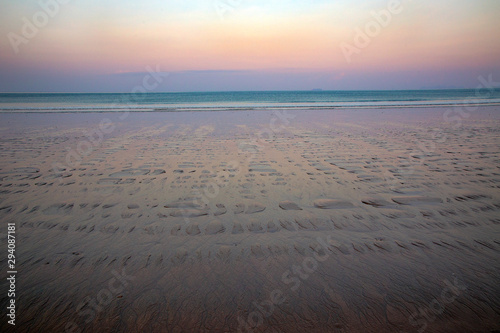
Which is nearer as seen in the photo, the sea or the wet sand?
the wet sand

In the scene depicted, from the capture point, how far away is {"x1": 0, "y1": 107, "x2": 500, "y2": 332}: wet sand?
7.79 feet

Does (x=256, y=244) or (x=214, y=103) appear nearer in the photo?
(x=256, y=244)

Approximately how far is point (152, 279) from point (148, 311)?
0.43 meters

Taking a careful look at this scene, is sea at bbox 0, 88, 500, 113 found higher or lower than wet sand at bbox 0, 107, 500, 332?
lower

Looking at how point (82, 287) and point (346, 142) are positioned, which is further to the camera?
point (346, 142)

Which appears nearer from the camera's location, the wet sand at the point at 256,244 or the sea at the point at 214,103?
the wet sand at the point at 256,244

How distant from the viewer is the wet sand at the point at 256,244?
2.38 meters

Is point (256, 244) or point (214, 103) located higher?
point (256, 244)

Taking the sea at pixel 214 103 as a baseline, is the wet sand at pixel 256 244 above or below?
above

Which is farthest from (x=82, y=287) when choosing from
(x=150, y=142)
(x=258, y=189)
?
(x=150, y=142)

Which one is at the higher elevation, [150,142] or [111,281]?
[111,281]

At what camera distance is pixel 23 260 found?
10.2 feet

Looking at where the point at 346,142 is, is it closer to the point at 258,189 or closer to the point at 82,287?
the point at 258,189

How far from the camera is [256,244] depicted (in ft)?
11.2
